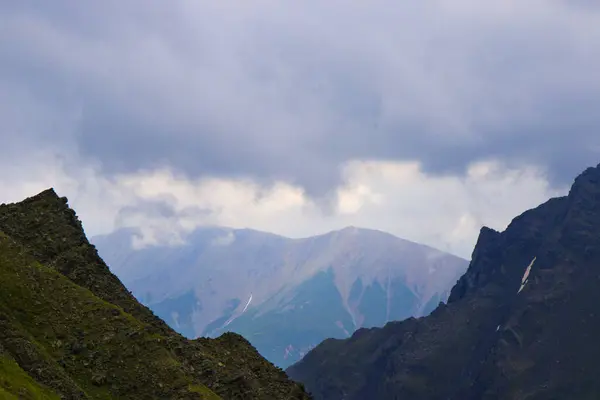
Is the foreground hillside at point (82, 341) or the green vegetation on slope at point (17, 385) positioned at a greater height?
the foreground hillside at point (82, 341)

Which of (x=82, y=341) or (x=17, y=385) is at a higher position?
(x=82, y=341)

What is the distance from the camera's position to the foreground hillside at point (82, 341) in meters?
82.2

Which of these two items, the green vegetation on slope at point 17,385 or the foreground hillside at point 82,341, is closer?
the green vegetation on slope at point 17,385

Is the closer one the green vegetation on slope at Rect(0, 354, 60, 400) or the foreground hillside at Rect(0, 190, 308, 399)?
the green vegetation on slope at Rect(0, 354, 60, 400)

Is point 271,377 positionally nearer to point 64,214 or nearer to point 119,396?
point 119,396

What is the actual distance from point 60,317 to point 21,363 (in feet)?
47.5

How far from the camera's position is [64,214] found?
125688 millimetres

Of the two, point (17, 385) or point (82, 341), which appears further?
point (82, 341)

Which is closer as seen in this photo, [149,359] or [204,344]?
[149,359]

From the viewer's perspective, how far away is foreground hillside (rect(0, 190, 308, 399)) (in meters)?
82.2

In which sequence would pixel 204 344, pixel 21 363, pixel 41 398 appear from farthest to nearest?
pixel 204 344 < pixel 21 363 < pixel 41 398

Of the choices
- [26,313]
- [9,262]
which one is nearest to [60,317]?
[26,313]

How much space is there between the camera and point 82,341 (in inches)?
3634

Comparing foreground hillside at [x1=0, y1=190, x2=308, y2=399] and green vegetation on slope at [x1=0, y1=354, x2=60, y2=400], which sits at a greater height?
foreground hillside at [x1=0, y1=190, x2=308, y2=399]
